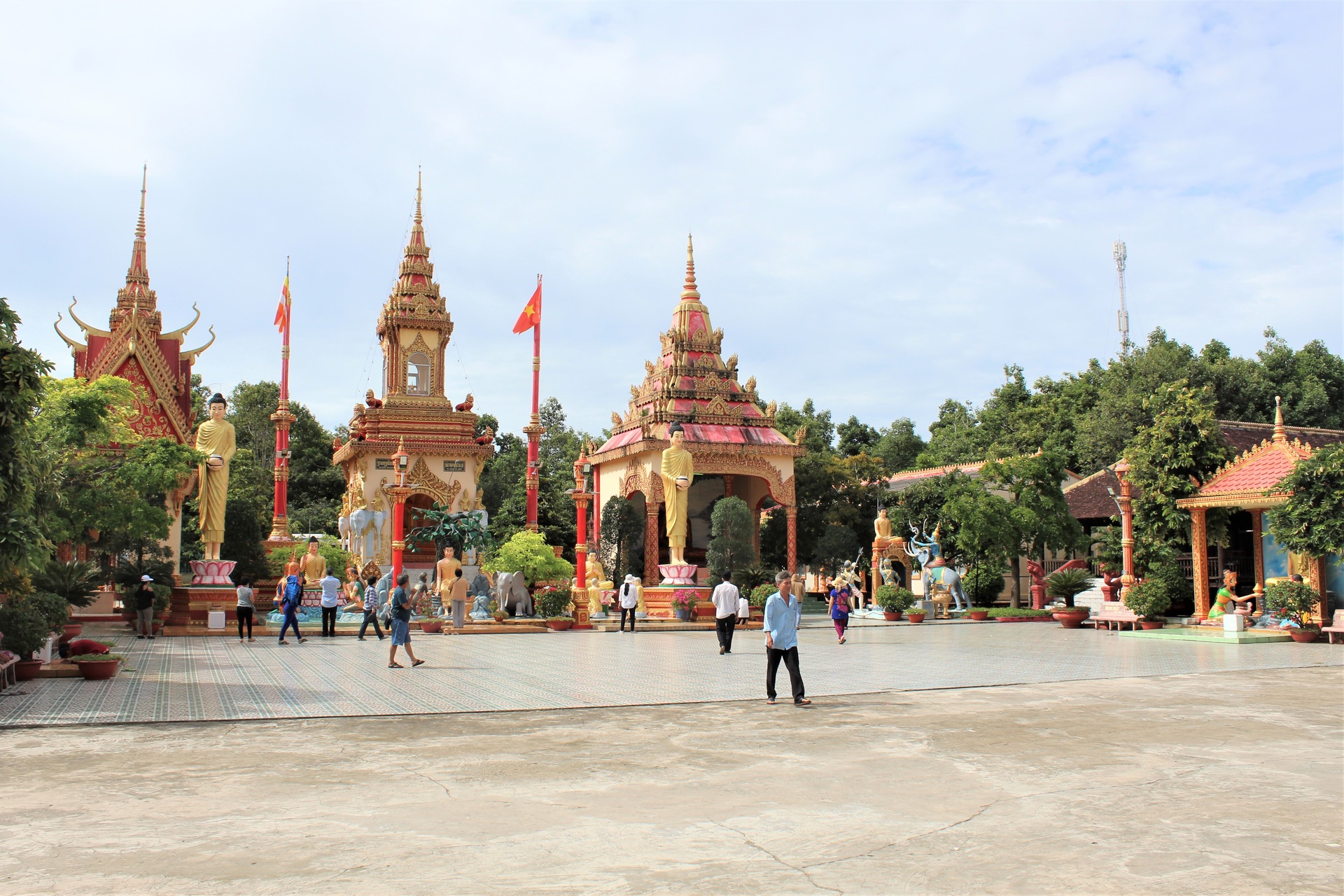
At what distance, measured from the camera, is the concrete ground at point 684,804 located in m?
4.89

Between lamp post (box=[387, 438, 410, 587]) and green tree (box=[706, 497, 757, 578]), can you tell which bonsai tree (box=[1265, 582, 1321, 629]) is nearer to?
green tree (box=[706, 497, 757, 578])

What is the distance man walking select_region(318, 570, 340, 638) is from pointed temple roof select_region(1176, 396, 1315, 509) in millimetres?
18011

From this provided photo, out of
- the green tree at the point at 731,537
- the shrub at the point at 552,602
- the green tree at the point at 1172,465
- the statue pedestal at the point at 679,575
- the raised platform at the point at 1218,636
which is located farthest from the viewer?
the green tree at the point at 731,537

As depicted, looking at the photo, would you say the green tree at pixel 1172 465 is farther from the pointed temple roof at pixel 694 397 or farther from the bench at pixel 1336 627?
the pointed temple roof at pixel 694 397

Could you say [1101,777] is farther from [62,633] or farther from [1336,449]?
[1336,449]

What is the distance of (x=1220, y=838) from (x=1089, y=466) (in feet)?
123

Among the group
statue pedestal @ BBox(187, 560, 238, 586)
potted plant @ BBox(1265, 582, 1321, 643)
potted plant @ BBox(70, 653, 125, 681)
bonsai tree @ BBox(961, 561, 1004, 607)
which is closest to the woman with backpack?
potted plant @ BBox(1265, 582, 1321, 643)

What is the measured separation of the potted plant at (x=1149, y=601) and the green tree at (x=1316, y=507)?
3103 millimetres

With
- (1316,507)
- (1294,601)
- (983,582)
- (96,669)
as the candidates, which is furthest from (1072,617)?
(96,669)

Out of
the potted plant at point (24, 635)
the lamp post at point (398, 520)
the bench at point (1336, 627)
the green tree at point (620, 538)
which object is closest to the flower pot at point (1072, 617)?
the bench at point (1336, 627)

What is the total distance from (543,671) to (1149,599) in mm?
14946

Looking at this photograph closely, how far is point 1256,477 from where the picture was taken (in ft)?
73.0

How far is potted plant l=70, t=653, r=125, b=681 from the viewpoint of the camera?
12477 millimetres

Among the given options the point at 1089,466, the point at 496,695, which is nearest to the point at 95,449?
the point at 496,695
